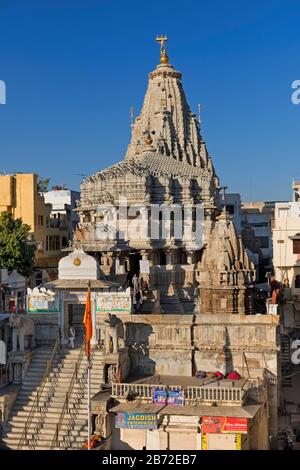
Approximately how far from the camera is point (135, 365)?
1011 inches

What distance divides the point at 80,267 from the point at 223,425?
34.3ft

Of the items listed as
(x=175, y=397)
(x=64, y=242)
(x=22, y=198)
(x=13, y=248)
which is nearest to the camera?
(x=175, y=397)

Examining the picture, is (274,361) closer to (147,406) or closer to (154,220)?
(147,406)

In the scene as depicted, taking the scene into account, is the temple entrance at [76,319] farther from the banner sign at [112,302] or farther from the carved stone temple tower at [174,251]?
the carved stone temple tower at [174,251]

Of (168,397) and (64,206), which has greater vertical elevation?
(64,206)

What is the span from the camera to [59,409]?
2259 cm

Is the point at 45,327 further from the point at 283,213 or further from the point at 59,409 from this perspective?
the point at 283,213

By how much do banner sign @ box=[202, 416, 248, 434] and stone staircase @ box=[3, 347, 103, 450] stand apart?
4200mm

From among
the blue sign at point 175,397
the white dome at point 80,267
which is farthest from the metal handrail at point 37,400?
the blue sign at point 175,397

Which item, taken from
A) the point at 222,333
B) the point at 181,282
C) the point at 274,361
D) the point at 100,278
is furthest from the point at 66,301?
the point at 181,282

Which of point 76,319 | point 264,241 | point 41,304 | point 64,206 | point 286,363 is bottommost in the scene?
point 286,363

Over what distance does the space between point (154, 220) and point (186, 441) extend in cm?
2791

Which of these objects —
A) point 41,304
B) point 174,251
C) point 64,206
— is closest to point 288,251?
point 174,251

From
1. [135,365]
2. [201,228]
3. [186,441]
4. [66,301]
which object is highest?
[201,228]
